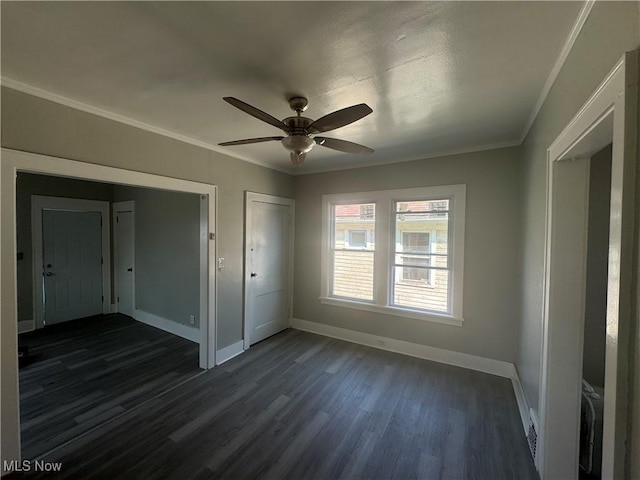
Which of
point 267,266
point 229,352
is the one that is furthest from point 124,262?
point 229,352

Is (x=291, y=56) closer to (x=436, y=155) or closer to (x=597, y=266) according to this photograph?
(x=436, y=155)

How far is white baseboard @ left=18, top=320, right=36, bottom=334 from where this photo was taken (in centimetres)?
399

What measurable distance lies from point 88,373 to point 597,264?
500cm

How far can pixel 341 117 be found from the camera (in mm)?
1562

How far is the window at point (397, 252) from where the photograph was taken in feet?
10.7

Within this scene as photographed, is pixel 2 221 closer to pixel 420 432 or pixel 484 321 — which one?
pixel 420 432

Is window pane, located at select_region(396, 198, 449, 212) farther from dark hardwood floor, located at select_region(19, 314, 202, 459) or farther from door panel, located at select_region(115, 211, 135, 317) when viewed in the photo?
door panel, located at select_region(115, 211, 135, 317)

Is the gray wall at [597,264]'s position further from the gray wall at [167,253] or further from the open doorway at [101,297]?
the gray wall at [167,253]

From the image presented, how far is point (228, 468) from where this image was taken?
1.79 metres

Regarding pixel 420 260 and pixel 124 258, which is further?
pixel 124 258

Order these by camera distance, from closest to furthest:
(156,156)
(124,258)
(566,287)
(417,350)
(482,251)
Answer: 1. (566,287)
2. (156,156)
3. (482,251)
4. (417,350)
5. (124,258)

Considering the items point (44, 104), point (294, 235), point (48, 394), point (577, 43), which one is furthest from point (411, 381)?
point (44, 104)

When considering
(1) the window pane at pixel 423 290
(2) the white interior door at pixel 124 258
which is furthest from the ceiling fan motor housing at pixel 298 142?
(2) the white interior door at pixel 124 258

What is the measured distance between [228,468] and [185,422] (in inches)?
26.5
